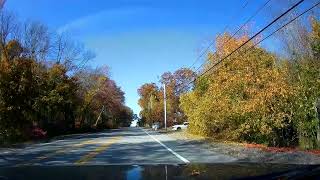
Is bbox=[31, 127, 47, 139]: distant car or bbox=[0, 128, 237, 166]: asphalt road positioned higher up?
bbox=[31, 127, 47, 139]: distant car

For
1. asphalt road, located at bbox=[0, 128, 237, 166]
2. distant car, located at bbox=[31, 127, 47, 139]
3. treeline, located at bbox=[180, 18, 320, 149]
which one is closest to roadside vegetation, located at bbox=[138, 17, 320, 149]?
treeline, located at bbox=[180, 18, 320, 149]

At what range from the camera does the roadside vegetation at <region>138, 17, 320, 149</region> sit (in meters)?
30.7

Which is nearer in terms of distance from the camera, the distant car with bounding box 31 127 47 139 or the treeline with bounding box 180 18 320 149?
the treeline with bounding box 180 18 320 149

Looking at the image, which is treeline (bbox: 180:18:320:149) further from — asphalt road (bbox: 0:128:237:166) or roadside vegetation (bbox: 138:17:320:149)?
asphalt road (bbox: 0:128:237:166)

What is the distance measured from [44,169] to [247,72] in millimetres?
29143

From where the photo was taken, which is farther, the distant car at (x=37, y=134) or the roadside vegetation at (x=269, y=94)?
the distant car at (x=37, y=134)

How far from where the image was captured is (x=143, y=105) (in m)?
157

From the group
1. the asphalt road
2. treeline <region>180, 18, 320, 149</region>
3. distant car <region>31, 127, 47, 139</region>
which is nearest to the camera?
the asphalt road

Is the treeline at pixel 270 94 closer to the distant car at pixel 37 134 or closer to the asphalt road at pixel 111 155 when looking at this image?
the asphalt road at pixel 111 155

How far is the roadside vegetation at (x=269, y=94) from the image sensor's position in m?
30.7

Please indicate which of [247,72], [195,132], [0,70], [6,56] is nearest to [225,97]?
[247,72]

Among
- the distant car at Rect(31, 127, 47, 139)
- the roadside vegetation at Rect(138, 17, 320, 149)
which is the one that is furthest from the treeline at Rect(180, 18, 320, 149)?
the distant car at Rect(31, 127, 47, 139)

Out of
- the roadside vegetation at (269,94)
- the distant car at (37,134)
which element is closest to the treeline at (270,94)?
the roadside vegetation at (269,94)

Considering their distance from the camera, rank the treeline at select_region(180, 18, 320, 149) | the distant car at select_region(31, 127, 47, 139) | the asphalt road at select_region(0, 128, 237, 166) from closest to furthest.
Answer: the asphalt road at select_region(0, 128, 237, 166) < the treeline at select_region(180, 18, 320, 149) < the distant car at select_region(31, 127, 47, 139)
